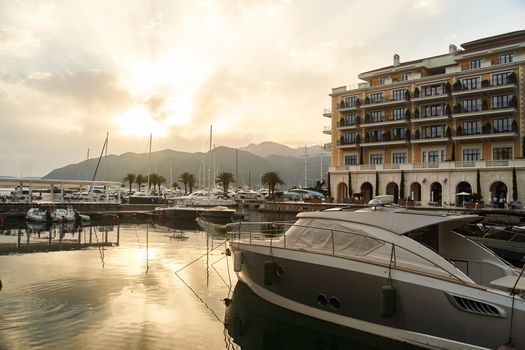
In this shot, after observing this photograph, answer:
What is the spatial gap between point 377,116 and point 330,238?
5937 centimetres

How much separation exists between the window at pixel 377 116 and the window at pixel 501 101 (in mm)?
15643

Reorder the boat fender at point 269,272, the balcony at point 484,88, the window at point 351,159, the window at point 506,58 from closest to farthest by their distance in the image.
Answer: the boat fender at point 269,272 < the balcony at point 484,88 < the window at point 506,58 < the window at point 351,159

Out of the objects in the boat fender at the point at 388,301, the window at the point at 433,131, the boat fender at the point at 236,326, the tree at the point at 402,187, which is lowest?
the boat fender at the point at 236,326

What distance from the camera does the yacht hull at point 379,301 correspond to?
29.8 feet

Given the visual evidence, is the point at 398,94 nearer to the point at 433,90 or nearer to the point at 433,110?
the point at 433,90

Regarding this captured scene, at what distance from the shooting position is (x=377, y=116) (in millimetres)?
68875

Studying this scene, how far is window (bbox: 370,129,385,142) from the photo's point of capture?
68.0 metres

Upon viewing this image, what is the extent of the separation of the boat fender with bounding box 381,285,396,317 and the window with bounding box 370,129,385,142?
60.1 m

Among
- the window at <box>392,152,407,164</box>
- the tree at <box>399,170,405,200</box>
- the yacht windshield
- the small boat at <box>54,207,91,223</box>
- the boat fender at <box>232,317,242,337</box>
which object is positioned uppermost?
the window at <box>392,152,407,164</box>

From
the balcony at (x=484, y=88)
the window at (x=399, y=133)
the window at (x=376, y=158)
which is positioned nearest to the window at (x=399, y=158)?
the window at (x=376, y=158)

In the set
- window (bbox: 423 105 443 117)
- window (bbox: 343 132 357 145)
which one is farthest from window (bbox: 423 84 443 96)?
window (bbox: 343 132 357 145)

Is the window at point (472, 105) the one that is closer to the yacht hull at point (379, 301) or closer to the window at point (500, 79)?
the window at point (500, 79)

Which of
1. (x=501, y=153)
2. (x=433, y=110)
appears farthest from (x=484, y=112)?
(x=433, y=110)

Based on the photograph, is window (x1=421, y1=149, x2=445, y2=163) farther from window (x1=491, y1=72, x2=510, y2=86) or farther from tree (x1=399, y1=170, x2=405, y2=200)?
window (x1=491, y1=72, x2=510, y2=86)
